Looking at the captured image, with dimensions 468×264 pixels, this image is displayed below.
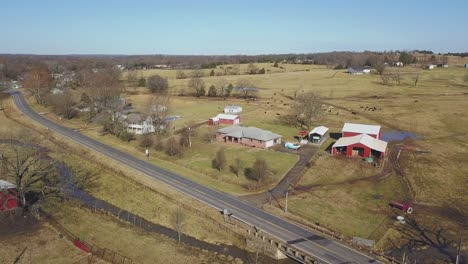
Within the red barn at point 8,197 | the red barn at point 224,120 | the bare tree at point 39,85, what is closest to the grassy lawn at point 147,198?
the red barn at point 8,197

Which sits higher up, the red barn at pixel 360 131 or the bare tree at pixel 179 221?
the red barn at pixel 360 131

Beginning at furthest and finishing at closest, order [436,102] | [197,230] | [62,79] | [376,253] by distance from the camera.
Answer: [62,79] → [436,102] → [197,230] → [376,253]

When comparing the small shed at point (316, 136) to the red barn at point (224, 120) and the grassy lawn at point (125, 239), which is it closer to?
the red barn at point (224, 120)

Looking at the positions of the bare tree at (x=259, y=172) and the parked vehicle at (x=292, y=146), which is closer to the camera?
the bare tree at (x=259, y=172)

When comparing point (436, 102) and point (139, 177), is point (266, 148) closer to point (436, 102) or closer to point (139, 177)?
point (139, 177)

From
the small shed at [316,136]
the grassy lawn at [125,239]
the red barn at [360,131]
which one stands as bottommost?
the grassy lawn at [125,239]

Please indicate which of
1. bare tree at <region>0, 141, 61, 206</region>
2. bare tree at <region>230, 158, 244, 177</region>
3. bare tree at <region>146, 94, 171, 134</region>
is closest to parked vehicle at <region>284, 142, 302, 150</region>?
bare tree at <region>230, 158, 244, 177</region>

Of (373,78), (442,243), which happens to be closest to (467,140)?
(442,243)
